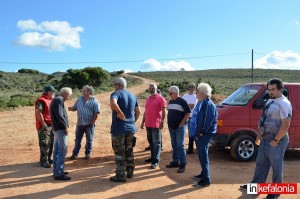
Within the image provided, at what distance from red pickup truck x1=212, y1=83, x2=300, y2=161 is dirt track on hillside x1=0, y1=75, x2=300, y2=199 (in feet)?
1.19

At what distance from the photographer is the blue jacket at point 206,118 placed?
246 inches

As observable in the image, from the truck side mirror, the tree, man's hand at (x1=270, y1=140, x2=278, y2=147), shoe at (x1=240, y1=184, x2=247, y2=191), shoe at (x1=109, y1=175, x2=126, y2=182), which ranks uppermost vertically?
the tree

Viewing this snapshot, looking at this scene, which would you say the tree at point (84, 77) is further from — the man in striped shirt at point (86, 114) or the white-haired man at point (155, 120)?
the white-haired man at point (155, 120)

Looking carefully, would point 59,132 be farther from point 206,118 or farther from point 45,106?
point 206,118

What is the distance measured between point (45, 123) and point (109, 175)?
175cm

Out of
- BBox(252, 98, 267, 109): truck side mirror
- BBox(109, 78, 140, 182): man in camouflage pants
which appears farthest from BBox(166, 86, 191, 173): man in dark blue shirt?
BBox(252, 98, 267, 109): truck side mirror

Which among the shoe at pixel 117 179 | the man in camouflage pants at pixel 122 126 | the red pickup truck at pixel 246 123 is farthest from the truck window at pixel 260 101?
the shoe at pixel 117 179

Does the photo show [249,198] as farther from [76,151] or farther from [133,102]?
[76,151]

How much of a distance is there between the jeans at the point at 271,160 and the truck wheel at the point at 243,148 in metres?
2.37

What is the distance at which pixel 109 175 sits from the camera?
23.6 ft

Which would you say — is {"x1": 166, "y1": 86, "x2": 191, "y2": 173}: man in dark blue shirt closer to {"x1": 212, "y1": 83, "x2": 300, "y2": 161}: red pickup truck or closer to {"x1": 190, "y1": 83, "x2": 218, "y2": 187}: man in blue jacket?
{"x1": 190, "y1": 83, "x2": 218, "y2": 187}: man in blue jacket

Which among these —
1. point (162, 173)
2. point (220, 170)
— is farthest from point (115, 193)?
point (220, 170)

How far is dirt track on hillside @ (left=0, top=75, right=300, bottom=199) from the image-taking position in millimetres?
6066

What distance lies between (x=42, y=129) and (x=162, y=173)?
267cm
